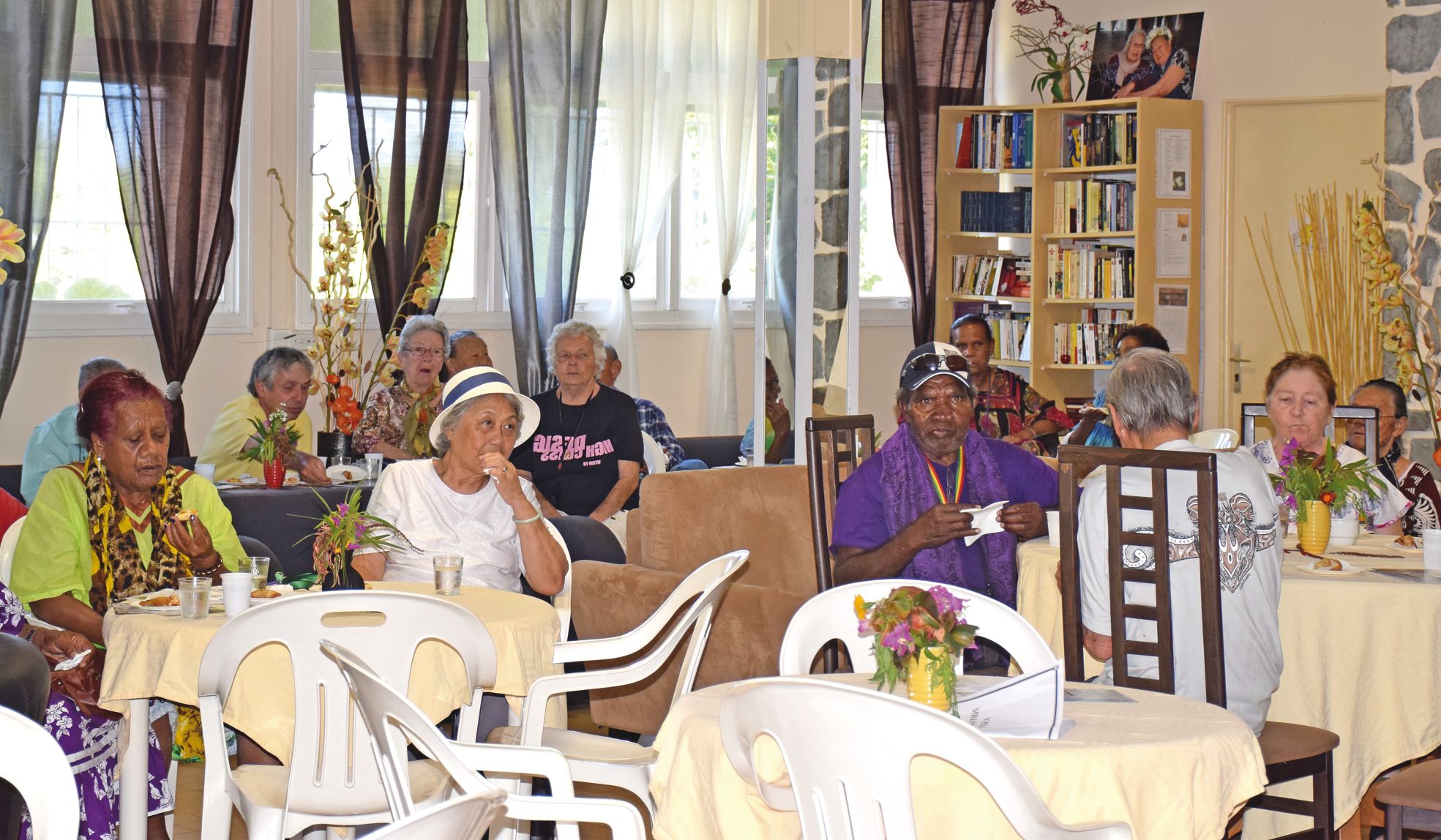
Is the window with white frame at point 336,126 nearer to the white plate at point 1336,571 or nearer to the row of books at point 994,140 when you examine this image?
the row of books at point 994,140

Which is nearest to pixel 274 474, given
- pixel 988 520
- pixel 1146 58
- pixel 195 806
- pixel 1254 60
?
pixel 195 806

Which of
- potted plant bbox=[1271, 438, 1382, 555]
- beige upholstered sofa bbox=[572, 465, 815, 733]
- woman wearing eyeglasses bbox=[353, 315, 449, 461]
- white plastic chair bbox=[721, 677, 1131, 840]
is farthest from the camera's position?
woman wearing eyeglasses bbox=[353, 315, 449, 461]

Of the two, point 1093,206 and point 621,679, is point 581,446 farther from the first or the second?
point 1093,206

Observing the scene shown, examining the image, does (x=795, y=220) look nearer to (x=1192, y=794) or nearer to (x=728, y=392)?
(x=728, y=392)

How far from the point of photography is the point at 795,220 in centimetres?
633

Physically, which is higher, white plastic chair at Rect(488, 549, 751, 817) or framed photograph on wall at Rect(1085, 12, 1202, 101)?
framed photograph on wall at Rect(1085, 12, 1202, 101)

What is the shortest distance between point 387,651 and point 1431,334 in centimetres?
539

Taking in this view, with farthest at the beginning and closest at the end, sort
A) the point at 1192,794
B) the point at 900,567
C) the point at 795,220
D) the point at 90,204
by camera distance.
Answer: the point at 90,204
the point at 795,220
the point at 900,567
the point at 1192,794

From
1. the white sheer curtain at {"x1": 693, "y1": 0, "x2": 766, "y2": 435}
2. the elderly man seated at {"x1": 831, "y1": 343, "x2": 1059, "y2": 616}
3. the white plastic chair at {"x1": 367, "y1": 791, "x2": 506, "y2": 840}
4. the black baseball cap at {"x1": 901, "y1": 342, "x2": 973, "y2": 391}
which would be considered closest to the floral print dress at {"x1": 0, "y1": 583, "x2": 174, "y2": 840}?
the elderly man seated at {"x1": 831, "y1": 343, "x2": 1059, "y2": 616}

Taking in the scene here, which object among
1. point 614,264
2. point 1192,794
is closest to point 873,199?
point 614,264

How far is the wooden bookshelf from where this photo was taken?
8.83 meters

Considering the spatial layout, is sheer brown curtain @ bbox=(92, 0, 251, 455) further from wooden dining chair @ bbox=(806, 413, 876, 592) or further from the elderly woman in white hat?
wooden dining chair @ bbox=(806, 413, 876, 592)

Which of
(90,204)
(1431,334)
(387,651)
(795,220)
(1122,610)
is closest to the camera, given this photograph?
(387,651)

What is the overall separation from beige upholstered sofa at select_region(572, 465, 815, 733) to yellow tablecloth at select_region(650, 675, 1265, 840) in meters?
1.97
